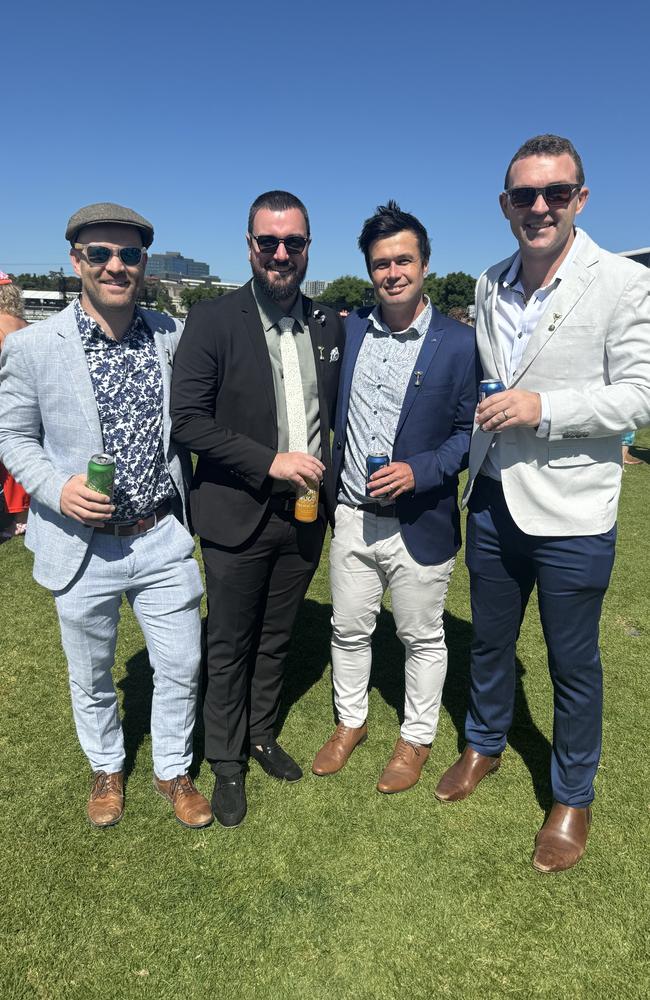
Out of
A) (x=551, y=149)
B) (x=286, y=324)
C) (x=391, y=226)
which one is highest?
(x=551, y=149)

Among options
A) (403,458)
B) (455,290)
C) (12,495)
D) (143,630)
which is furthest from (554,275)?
(455,290)

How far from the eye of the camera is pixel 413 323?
9.23 ft

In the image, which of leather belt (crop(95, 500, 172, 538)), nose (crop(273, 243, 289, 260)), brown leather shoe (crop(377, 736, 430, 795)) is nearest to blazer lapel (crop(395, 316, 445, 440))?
nose (crop(273, 243, 289, 260))

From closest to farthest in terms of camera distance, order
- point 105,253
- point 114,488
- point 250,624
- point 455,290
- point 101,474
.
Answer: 1. point 101,474
2. point 105,253
3. point 114,488
4. point 250,624
5. point 455,290

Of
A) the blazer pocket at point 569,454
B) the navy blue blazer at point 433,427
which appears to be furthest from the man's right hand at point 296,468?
the blazer pocket at point 569,454

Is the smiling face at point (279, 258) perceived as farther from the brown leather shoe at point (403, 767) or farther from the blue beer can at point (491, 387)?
the brown leather shoe at point (403, 767)

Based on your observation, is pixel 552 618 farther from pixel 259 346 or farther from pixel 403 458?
pixel 259 346

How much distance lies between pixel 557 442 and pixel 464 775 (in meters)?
1.76

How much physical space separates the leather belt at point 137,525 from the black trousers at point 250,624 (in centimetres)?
29

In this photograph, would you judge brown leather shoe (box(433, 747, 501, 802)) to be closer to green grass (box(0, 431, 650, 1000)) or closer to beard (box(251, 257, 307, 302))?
green grass (box(0, 431, 650, 1000))

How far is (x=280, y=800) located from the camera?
307 cm

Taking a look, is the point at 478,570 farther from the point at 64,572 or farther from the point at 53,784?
the point at 53,784

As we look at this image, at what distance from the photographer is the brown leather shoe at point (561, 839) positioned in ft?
8.77

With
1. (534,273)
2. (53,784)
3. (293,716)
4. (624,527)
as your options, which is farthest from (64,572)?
(624,527)
